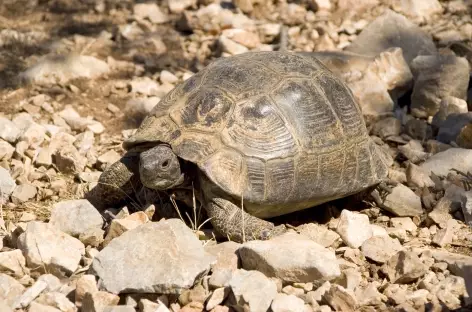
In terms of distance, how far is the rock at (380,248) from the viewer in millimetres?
4262

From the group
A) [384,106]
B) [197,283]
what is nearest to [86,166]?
[197,283]

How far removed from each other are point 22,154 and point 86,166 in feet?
1.62

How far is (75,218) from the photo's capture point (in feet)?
14.9

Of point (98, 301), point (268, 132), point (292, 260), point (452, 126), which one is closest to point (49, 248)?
point (98, 301)

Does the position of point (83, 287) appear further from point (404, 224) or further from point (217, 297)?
point (404, 224)

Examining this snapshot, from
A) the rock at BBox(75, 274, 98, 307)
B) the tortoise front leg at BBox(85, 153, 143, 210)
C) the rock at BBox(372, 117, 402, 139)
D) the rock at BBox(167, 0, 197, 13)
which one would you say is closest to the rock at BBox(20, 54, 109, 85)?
the rock at BBox(167, 0, 197, 13)

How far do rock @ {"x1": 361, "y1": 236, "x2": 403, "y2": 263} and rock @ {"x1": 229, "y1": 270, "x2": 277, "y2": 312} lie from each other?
82cm

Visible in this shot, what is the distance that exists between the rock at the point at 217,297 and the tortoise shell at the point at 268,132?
0.84 meters

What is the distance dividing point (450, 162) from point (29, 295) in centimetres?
320

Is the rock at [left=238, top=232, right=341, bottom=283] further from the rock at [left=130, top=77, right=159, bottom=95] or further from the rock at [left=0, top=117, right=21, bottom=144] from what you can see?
the rock at [left=130, top=77, right=159, bottom=95]

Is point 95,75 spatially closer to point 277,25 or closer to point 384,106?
point 277,25

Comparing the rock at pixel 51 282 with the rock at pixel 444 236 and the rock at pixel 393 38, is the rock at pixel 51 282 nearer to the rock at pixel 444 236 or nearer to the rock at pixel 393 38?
the rock at pixel 444 236

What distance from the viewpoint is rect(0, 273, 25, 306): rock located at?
150 inches

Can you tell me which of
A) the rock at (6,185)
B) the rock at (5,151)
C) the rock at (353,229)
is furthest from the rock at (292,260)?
the rock at (5,151)
